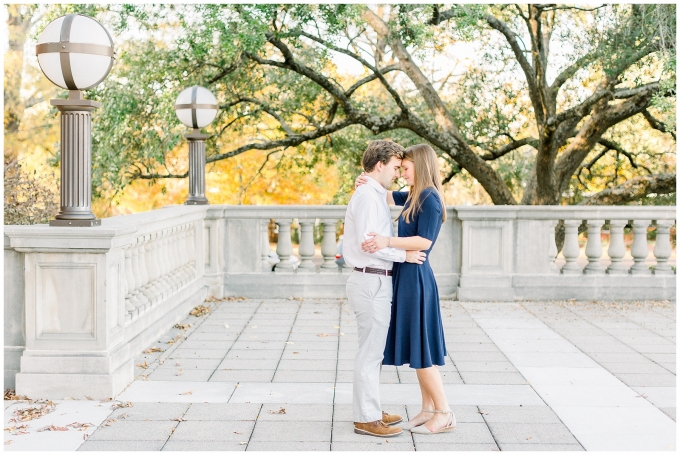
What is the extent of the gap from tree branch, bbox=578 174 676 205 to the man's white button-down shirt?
11866 millimetres

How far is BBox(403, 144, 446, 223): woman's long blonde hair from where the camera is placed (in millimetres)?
4891

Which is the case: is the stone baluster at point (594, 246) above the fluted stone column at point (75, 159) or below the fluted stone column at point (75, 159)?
below

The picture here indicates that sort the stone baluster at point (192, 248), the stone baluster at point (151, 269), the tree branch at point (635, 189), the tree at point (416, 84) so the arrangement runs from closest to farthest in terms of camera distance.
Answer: the stone baluster at point (151, 269) → the stone baluster at point (192, 248) → the tree at point (416, 84) → the tree branch at point (635, 189)

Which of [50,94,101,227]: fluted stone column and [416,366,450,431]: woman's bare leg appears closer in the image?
[416,366,450,431]: woman's bare leg

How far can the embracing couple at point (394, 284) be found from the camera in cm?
485

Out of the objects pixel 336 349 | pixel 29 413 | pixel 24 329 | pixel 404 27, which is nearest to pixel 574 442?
pixel 336 349

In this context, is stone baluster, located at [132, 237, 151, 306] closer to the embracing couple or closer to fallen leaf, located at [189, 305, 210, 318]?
fallen leaf, located at [189, 305, 210, 318]

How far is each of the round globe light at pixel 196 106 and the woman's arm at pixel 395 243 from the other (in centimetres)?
650

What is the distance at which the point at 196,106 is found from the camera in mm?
10703

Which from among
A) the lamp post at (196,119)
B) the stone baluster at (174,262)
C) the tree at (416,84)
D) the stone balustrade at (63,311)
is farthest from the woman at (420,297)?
the tree at (416,84)

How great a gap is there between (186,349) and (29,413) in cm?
223

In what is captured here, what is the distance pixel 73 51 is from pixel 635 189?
41.4 feet

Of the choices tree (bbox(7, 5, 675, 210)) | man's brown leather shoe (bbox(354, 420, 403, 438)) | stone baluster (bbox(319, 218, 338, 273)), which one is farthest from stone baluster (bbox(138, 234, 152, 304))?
tree (bbox(7, 5, 675, 210))

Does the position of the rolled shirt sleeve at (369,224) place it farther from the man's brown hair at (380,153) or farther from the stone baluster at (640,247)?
the stone baluster at (640,247)
